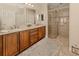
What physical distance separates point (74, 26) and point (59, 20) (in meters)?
0.24

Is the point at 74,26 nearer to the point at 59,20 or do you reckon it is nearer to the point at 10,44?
the point at 59,20

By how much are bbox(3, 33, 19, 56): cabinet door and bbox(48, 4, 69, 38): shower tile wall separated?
793mm

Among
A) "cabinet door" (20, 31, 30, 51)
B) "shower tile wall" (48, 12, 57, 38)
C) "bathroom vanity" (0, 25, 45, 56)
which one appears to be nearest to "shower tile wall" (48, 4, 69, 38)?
"shower tile wall" (48, 12, 57, 38)

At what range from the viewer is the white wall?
219 centimetres

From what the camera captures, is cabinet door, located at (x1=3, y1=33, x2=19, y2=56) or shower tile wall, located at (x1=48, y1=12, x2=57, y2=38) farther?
cabinet door, located at (x1=3, y1=33, x2=19, y2=56)

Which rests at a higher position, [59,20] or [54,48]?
[59,20]

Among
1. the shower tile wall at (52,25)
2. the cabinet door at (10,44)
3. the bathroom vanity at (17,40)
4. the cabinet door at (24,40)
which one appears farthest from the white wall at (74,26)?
the cabinet door at (24,40)

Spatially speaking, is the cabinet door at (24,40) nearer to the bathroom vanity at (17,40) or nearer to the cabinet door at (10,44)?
the bathroom vanity at (17,40)

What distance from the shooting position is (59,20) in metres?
2.23

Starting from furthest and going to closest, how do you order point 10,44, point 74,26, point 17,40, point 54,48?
point 17,40 → point 10,44 → point 54,48 → point 74,26

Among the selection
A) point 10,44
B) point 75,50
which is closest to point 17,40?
point 10,44

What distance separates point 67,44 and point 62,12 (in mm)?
506

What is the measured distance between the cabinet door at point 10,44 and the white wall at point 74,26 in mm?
997

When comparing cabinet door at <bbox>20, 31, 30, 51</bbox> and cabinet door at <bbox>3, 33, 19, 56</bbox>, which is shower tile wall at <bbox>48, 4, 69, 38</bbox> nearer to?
cabinet door at <bbox>3, 33, 19, 56</bbox>
